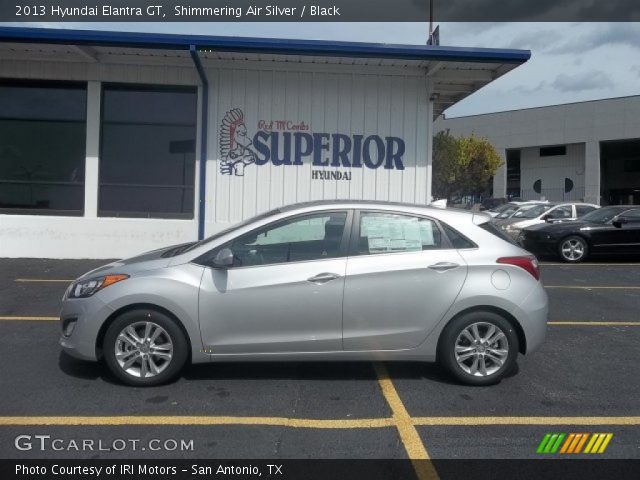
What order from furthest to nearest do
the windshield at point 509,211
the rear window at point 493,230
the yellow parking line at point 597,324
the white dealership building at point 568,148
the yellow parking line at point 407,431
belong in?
the white dealership building at point 568,148 → the windshield at point 509,211 → the yellow parking line at point 597,324 → the rear window at point 493,230 → the yellow parking line at point 407,431

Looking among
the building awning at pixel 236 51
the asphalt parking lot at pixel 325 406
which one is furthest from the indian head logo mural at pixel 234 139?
the asphalt parking lot at pixel 325 406

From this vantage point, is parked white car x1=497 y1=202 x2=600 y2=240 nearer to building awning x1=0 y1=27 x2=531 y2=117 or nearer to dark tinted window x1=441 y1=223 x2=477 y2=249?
building awning x1=0 y1=27 x2=531 y2=117

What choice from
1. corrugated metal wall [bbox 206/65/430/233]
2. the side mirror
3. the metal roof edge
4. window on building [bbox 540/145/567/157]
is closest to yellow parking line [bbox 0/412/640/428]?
the side mirror

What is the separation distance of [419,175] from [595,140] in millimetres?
35123

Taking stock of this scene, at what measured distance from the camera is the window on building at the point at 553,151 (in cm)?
4792

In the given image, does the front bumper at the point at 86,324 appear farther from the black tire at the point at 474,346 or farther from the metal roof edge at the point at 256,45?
the metal roof edge at the point at 256,45

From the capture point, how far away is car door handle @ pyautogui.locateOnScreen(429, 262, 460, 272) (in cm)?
530

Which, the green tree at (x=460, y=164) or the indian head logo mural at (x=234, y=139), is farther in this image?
the green tree at (x=460, y=164)

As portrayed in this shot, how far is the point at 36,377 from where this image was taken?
5461 mm

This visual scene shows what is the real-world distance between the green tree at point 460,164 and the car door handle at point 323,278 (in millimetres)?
35000

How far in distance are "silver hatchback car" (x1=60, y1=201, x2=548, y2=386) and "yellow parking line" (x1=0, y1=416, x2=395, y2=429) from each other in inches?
26.0
